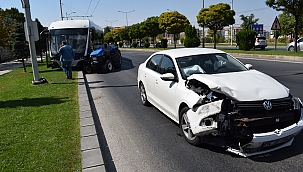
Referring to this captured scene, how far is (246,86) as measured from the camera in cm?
418

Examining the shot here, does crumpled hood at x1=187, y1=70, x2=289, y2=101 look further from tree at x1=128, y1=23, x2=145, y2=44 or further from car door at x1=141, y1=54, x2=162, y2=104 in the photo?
tree at x1=128, y1=23, x2=145, y2=44

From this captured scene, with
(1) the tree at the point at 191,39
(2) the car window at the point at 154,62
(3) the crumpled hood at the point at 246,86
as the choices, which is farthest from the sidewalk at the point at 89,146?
(1) the tree at the point at 191,39

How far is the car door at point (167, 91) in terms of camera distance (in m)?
5.21

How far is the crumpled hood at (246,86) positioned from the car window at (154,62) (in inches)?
76.6

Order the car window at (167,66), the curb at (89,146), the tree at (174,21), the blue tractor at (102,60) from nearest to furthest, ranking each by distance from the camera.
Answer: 1. the curb at (89,146)
2. the car window at (167,66)
3. the blue tractor at (102,60)
4. the tree at (174,21)

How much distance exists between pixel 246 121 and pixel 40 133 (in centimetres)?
352

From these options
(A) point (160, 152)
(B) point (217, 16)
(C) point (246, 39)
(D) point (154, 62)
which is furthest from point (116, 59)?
(B) point (217, 16)

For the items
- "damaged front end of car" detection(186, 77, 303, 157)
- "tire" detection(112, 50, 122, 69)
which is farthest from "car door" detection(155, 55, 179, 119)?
"tire" detection(112, 50, 122, 69)

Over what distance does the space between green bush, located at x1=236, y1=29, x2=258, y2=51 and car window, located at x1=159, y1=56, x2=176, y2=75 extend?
2004 centimetres

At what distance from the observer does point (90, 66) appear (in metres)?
16.6

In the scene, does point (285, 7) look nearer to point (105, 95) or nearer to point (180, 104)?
point (105, 95)

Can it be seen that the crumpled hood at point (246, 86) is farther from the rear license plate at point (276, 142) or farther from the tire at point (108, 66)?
the tire at point (108, 66)

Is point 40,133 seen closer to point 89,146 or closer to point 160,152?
point 89,146

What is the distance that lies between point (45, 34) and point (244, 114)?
16.3 metres
